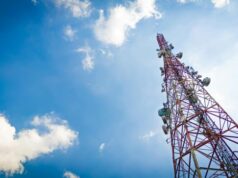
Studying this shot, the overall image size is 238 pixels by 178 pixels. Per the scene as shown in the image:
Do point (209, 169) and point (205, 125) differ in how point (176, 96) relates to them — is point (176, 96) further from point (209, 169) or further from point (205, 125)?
point (209, 169)

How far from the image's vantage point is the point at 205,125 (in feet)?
40.7

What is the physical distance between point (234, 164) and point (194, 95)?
14.9ft

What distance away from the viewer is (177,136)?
12.4m

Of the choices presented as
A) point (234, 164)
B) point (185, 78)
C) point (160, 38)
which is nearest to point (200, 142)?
point (234, 164)

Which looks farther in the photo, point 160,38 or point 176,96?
point 160,38

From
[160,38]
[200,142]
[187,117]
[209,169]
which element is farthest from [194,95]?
[160,38]

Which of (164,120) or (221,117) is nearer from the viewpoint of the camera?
(221,117)

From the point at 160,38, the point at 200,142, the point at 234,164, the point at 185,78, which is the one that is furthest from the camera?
the point at 160,38

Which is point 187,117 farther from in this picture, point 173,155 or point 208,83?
point 208,83

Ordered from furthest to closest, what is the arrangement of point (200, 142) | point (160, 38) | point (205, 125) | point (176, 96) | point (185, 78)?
point (160, 38) → point (185, 78) → point (176, 96) → point (205, 125) → point (200, 142)

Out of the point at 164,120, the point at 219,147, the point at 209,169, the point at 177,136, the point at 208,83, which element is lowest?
the point at 209,169

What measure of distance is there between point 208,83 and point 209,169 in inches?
299

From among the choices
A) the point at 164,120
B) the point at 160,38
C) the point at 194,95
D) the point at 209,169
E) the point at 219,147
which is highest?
the point at 160,38

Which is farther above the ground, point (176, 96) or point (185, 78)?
point (185, 78)
